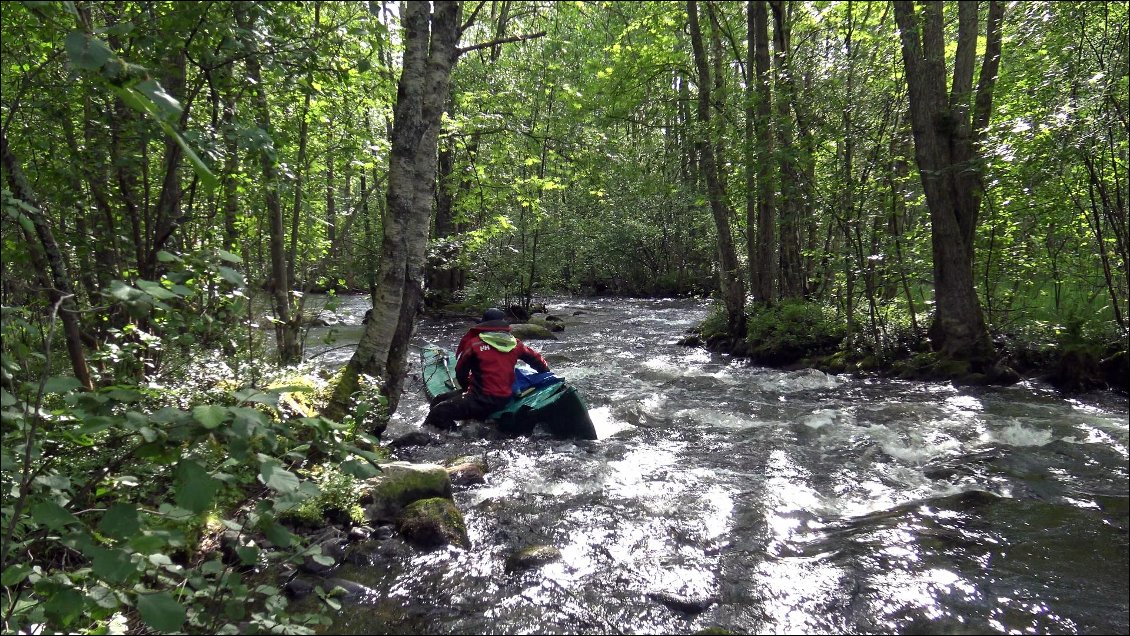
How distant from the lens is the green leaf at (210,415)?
5.41ft

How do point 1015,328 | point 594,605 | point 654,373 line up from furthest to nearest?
1. point 654,373
2. point 1015,328
3. point 594,605

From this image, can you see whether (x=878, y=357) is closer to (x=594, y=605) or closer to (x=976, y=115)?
(x=976, y=115)

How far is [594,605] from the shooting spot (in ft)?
13.5

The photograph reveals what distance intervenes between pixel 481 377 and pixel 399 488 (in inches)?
112

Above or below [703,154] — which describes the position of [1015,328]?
below

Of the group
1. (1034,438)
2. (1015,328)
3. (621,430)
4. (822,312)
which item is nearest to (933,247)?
(1015,328)

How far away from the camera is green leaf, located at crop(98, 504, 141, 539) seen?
1710 mm

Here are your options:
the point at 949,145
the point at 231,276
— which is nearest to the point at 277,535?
the point at 231,276

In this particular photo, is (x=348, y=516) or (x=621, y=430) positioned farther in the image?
(x=621, y=430)

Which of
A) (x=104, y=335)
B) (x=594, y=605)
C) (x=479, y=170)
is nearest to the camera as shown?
(x=594, y=605)

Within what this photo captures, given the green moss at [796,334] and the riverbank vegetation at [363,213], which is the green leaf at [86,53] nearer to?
the riverbank vegetation at [363,213]

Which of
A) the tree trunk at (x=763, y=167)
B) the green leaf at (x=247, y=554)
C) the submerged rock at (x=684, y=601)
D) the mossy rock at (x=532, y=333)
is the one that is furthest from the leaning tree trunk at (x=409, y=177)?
the mossy rock at (x=532, y=333)

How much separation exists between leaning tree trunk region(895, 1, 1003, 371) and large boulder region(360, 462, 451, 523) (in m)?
8.29

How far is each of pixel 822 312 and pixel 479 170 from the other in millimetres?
7361
